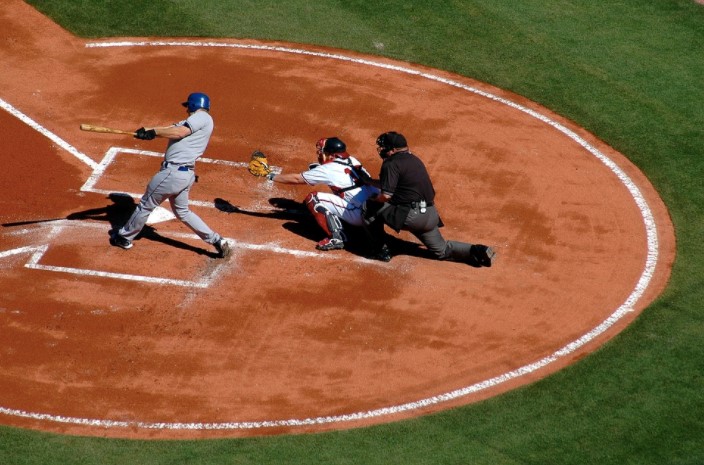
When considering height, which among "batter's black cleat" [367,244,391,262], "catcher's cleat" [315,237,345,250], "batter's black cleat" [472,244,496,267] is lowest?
"catcher's cleat" [315,237,345,250]

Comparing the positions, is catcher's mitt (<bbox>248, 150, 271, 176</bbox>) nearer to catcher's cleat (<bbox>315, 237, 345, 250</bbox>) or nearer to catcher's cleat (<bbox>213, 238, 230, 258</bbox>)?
catcher's cleat (<bbox>213, 238, 230, 258</bbox>)

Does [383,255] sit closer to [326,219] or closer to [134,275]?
[326,219]

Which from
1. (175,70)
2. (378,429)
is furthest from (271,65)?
(378,429)

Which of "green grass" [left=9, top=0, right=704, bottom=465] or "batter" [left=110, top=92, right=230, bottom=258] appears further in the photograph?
"batter" [left=110, top=92, right=230, bottom=258]

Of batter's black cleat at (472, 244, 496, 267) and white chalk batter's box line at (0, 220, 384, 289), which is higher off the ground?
batter's black cleat at (472, 244, 496, 267)

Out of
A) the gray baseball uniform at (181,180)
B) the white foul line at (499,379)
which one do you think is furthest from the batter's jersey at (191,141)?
the white foul line at (499,379)

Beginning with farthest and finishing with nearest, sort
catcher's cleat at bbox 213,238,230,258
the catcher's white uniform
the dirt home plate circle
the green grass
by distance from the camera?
the catcher's white uniform < catcher's cleat at bbox 213,238,230,258 < the dirt home plate circle < the green grass

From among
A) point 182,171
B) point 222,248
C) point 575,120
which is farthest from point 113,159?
point 575,120

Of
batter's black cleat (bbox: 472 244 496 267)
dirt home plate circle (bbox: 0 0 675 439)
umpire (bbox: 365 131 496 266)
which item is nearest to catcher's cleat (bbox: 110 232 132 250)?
dirt home plate circle (bbox: 0 0 675 439)
